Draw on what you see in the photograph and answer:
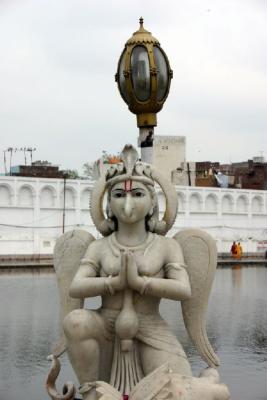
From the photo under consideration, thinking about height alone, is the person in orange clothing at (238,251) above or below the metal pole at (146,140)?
below

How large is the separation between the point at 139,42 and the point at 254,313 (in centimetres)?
717

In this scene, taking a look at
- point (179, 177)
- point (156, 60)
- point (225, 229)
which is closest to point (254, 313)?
point (156, 60)

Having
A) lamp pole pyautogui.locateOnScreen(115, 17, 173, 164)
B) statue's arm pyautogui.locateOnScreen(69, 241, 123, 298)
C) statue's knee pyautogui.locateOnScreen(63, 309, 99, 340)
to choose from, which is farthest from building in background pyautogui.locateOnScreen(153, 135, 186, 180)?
statue's knee pyautogui.locateOnScreen(63, 309, 99, 340)

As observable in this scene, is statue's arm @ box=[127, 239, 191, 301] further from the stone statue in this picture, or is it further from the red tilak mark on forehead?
the red tilak mark on forehead

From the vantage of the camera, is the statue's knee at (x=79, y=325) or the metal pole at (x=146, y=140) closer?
the statue's knee at (x=79, y=325)

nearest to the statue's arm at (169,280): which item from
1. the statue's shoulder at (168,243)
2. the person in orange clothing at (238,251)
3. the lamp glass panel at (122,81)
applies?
the statue's shoulder at (168,243)

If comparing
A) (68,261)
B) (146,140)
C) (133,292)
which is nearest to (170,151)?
(146,140)

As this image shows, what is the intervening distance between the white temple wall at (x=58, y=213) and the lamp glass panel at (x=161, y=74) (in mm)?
21268

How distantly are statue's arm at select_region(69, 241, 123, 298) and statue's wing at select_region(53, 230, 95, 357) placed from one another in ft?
0.76

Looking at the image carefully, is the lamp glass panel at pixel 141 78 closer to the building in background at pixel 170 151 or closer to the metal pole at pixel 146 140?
the metal pole at pixel 146 140

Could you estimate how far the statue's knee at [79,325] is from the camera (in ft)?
17.3

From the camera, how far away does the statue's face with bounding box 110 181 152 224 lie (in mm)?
5609

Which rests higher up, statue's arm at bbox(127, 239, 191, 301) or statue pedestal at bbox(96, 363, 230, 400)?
statue's arm at bbox(127, 239, 191, 301)

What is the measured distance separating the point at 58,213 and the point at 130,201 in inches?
1111
